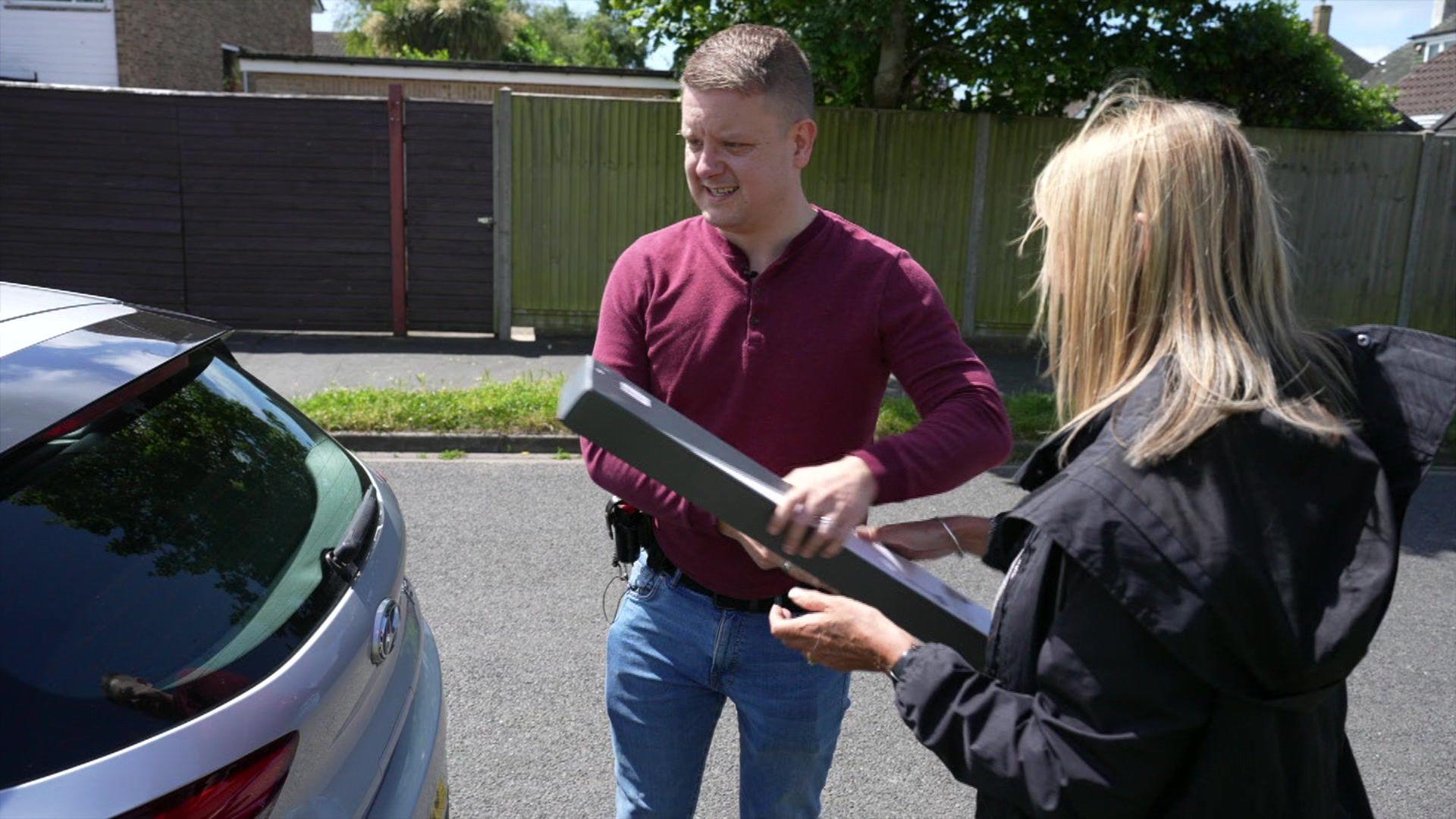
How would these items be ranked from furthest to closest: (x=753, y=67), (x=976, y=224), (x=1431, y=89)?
(x=1431, y=89)
(x=976, y=224)
(x=753, y=67)

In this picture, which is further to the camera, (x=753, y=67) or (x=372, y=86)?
(x=372, y=86)

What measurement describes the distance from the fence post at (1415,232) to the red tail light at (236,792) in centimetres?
1293

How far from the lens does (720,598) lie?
2.22m

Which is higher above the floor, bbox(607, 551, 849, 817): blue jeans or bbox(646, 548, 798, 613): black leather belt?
bbox(646, 548, 798, 613): black leather belt

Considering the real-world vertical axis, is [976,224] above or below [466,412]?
above

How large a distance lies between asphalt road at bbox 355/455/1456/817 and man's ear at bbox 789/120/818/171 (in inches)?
82.9

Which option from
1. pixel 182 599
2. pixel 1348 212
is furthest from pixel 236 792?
pixel 1348 212

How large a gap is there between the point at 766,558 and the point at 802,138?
828 millimetres

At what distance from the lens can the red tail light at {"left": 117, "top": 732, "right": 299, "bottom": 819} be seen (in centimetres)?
154

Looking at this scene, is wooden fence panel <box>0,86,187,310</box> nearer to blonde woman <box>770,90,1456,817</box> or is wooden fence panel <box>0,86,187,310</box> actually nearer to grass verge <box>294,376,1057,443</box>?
grass verge <box>294,376,1057,443</box>

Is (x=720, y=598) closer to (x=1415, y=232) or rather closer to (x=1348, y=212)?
(x=1348, y=212)

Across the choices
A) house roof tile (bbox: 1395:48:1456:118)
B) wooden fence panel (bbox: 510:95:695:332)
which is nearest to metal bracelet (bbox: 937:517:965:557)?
wooden fence panel (bbox: 510:95:695:332)

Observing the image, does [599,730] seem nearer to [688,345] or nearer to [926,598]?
[688,345]

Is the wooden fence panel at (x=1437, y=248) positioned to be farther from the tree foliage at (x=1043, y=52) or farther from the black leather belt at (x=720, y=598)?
the black leather belt at (x=720, y=598)
